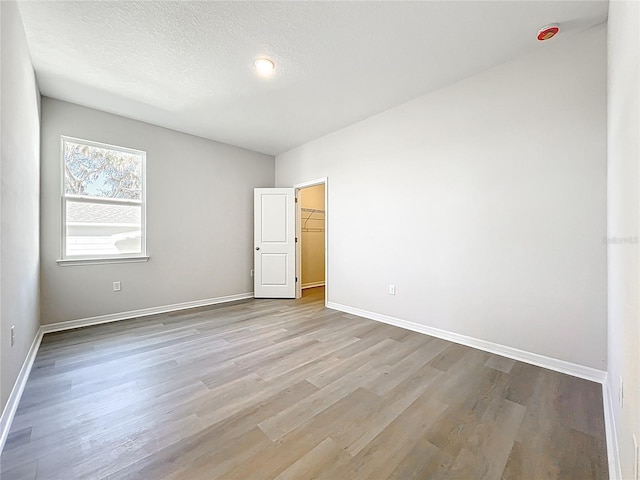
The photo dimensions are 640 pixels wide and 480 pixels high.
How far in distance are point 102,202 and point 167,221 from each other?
0.78 meters

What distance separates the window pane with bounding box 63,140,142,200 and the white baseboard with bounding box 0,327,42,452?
1.85 metres

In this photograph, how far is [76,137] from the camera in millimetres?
3283

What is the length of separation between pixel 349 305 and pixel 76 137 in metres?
4.09

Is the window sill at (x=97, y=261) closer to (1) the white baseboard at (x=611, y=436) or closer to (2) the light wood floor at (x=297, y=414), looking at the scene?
(2) the light wood floor at (x=297, y=414)

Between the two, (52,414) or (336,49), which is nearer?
(52,414)

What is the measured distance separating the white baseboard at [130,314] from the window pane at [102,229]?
81 cm

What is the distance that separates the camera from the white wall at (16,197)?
1.58 m

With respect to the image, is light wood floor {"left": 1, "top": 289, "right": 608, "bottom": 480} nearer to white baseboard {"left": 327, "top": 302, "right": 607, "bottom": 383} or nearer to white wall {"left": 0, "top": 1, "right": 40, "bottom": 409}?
white baseboard {"left": 327, "top": 302, "right": 607, "bottom": 383}

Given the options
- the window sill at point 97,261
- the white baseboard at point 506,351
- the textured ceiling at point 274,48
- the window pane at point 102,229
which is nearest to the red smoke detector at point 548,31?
the textured ceiling at point 274,48

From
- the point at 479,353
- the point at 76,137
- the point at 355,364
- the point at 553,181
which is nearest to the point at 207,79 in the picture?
the point at 76,137

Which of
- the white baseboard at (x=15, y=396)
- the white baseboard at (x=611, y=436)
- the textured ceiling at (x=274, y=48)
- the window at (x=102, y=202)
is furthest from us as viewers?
the window at (x=102, y=202)

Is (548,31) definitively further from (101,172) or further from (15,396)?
(101,172)

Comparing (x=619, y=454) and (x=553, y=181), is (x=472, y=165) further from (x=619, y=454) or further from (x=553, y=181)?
(x=619, y=454)

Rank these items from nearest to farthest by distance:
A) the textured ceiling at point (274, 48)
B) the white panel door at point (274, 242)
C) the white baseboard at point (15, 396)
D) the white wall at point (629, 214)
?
1. the white wall at point (629, 214)
2. the white baseboard at point (15, 396)
3. the textured ceiling at point (274, 48)
4. the white panel door at point (274, 242)
